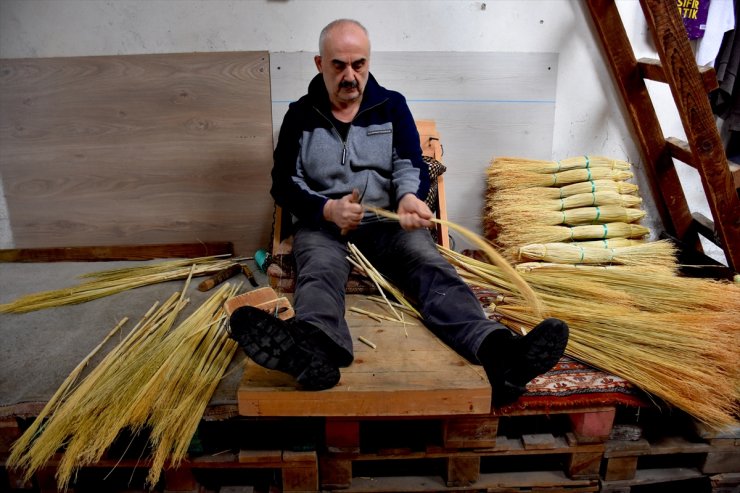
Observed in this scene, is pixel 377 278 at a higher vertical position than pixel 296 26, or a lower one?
lower

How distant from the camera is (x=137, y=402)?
166 centimetres

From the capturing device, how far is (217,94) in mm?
3041

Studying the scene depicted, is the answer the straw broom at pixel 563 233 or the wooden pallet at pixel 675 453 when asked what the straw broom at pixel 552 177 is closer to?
the straw broom at pixel 563 233

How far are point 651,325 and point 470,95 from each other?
1750 mm

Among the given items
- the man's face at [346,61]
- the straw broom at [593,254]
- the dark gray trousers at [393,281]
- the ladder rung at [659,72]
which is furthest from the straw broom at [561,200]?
the man's face at [346,61]

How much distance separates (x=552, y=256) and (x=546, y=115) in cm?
97

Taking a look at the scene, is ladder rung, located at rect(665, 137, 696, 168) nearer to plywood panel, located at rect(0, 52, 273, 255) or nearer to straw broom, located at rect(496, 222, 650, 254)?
straw broom, located at rect(496, 222, 650, 254)

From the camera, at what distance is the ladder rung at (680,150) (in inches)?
106

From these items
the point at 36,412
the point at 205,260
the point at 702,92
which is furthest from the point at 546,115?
the point at 36,412

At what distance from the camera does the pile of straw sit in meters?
1.57

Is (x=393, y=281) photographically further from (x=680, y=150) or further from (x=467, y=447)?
(x=680, y=150)

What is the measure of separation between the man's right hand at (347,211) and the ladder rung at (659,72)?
69.2 inches

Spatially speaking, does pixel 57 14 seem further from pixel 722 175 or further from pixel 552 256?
pixel 722 175

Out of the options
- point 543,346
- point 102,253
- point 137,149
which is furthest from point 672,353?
point 102,253
